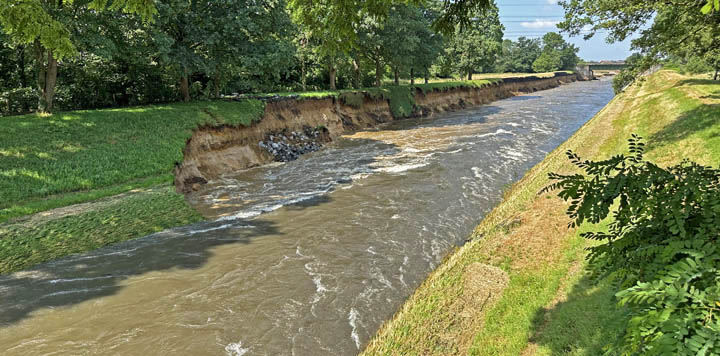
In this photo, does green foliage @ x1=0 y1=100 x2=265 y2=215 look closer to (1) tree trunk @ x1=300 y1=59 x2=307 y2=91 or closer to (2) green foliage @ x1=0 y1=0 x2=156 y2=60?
(2) green foliage @ x1=0 y1=0 x2=156 y2=60

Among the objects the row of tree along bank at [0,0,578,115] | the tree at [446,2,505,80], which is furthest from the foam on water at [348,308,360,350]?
the tree at [446,2,505,80]

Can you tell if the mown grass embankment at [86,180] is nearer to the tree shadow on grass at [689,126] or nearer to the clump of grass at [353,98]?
the clump of grass at [353,98]

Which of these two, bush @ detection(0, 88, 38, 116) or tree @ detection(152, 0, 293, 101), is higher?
tree @ detection(152, 0, 293, 101)

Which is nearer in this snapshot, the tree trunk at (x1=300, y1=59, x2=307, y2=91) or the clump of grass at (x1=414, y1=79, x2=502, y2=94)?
the tree trunk at (x1=300, y1=59, x2=307, y2=91)

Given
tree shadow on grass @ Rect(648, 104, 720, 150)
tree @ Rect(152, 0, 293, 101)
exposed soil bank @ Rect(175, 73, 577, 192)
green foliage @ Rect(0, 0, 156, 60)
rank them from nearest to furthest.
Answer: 1. green foliage @ Rect(0, 0, 156, 60)
2. tree shadow on grass @ Rect(648, 104, 720, 150)
3. exposed soil bank @ Rect(175, 73, 577, 192)
4. tree @ Rect(152, 0, 293, 101)

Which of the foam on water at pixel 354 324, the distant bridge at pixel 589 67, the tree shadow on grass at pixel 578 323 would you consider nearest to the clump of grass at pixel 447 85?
the foam on water at pixel 354 324

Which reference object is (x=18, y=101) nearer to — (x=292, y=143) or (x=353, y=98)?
(x=292, y=143)

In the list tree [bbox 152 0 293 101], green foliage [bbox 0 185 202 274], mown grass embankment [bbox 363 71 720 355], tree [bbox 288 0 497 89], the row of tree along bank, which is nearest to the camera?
mown grass embankment [bbox 363 71 720 355]

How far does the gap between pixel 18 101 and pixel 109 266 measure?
18.2 metres

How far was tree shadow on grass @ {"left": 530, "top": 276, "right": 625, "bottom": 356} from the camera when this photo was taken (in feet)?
15.8

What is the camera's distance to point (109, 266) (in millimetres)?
9406

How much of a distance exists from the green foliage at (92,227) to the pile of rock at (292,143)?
10.2m

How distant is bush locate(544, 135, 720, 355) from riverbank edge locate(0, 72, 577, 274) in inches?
470

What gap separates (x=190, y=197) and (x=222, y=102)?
10.2 meters
